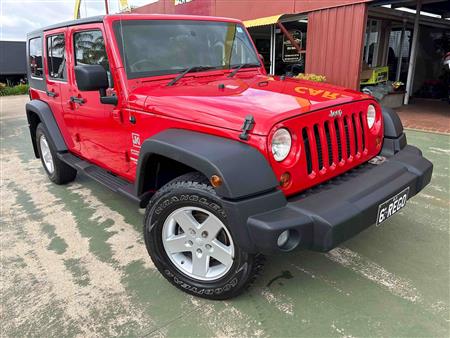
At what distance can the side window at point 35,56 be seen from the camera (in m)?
4.37

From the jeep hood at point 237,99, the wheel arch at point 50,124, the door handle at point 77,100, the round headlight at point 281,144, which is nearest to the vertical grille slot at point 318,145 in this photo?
the jeep hood at point 237,99

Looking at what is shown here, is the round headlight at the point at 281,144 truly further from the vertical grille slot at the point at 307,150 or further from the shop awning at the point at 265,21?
the shop awning at the point at 265,21

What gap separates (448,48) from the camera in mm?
12742

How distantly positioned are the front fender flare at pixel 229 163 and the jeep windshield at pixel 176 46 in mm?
1037

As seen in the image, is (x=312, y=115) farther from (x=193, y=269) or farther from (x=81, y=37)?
(x=81, y=37)

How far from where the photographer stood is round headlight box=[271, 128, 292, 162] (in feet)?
6.82

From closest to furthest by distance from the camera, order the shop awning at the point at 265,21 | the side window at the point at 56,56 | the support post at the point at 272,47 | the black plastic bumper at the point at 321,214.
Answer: the black plastic bumper at the point at 321,214, the side window at the point at 56,56, the shop awning at the point at 265,21, the support post at the point at 272,47

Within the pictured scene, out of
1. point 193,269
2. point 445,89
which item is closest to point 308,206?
point 193,269

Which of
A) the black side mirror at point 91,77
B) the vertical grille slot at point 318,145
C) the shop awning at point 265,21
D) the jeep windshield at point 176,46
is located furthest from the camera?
the shop awning at point 265,21

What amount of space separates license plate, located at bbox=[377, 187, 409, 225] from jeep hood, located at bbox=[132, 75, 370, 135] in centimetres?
70

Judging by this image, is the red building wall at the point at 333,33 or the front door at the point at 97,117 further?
the red building wall at the point at 333,33

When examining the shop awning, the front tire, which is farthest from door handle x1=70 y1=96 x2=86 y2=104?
the shop awning

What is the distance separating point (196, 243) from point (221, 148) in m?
0.68

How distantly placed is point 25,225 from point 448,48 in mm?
14057
